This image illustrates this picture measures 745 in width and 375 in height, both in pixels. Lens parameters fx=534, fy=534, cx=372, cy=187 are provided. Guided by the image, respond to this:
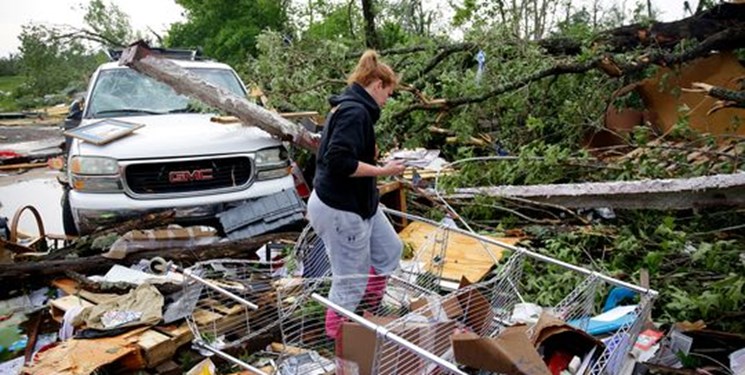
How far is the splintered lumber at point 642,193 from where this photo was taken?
3.83 metres

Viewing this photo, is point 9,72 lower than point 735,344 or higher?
higher

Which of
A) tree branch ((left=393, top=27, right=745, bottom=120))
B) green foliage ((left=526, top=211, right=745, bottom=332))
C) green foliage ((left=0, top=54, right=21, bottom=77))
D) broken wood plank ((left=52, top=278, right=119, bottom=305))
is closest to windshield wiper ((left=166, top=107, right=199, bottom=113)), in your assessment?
broken wood plank ((left=52, top=278, right=119, bottom=305))

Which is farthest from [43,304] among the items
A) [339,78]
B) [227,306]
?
[339,78]

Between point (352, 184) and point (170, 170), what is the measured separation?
2.38 metres

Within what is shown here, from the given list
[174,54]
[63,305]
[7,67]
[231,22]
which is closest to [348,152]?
[63,305]

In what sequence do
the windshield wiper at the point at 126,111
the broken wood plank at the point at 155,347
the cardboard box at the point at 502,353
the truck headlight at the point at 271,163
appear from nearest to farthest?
1. the cardboard box at the point at 502,353
2. the broken wood plank at the point at 155,347
3. the truck headlight at the point at 271,163
4. the windshield wiper at the point at 126,111

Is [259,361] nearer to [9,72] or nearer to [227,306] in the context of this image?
[227,306]

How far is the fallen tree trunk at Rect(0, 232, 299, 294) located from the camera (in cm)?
411

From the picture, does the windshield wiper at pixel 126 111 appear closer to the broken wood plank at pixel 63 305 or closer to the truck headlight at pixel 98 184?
the truck headlight at pixel 98 184

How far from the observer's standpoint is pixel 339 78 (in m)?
7.36

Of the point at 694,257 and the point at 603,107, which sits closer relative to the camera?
the point at 694,257

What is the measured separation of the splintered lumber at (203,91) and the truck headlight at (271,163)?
0.19 metres

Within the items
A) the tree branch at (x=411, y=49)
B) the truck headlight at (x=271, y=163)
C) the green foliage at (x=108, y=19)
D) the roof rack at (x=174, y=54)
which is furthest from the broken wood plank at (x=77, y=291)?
the green foliage at (x=108, y=19)

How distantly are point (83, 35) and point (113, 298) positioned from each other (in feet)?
33.0
